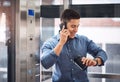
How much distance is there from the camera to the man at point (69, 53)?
2.84m

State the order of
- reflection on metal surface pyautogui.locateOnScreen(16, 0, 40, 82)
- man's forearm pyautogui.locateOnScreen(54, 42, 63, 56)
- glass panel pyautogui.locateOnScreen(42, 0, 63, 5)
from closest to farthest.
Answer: reflection on metal surface pyautogui.locateOnScreen(16, 0, 40, 82), man's forearm pyautogui.locateOnScreen(54, 42, 63, 56), glass panel pyautogui.locateOnScreen(42, 0, 63, 5)

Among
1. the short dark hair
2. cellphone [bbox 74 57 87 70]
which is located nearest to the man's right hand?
the short dark hair

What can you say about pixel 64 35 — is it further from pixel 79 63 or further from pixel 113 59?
pixel 113 59

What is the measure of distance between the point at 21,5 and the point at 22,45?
0.99 ft

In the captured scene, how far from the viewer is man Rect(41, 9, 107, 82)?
284 centimetres

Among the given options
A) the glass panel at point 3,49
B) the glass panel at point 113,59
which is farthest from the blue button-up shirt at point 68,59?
the glass panel at point 3,49

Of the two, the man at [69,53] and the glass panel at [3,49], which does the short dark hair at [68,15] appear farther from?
the glass panel at [3,49]

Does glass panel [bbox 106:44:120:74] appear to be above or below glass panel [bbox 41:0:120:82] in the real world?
below

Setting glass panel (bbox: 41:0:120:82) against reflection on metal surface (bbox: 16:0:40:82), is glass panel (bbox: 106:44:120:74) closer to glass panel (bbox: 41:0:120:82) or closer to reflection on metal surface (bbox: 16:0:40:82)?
glass panel (bbox: 41:0:120:82)

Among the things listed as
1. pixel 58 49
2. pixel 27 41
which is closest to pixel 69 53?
pixel 58 49

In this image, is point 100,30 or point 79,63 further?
point 100,30

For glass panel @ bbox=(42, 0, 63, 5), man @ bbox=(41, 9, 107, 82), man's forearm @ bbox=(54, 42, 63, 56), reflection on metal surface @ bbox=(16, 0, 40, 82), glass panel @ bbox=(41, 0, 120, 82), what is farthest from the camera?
glass panel @ bbox=(42, 0, 63, 5)

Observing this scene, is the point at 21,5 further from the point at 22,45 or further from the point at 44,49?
the point at 44,49

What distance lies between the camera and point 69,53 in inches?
114
